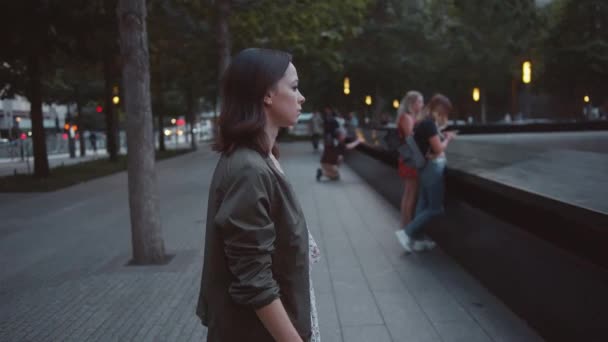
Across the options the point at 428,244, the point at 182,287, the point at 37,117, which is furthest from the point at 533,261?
the point at 37,117

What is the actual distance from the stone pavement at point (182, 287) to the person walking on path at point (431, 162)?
475 mm

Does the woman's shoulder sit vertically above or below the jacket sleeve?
above

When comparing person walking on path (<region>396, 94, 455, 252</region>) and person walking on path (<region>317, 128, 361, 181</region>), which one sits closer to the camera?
person walking on path (<region>396, 94, 455, 252</region>)

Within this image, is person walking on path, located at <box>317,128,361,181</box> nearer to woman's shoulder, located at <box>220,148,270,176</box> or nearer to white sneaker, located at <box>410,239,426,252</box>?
white sneaker, located at <box>410,239,426,252</box>

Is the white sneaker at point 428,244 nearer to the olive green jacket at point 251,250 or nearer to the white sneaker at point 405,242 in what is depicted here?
the white sneaker at point 405,242

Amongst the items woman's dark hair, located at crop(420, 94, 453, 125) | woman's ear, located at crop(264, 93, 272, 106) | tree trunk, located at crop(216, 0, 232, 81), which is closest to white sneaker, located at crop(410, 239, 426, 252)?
woman's dark hair, located at crop(420, 94, 453, 125)

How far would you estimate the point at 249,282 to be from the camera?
1.76 metres

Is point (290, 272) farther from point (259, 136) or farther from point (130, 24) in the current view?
point (130, 24)

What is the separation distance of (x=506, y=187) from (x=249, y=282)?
4.13 m

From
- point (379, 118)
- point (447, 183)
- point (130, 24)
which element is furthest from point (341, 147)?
point (379, 118)

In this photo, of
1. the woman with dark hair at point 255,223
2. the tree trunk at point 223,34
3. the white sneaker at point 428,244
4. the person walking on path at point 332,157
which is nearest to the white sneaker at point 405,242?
the white sneaker at point 428,244

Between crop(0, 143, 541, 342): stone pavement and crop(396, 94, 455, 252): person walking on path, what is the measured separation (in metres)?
0.47

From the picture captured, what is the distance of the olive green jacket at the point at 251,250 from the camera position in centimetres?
175

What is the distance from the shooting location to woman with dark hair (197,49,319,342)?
1.76 metres
